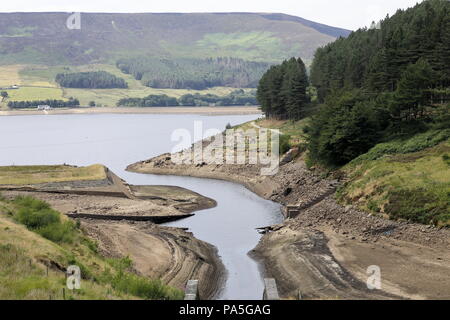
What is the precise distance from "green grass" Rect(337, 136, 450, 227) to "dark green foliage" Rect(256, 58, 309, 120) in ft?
175

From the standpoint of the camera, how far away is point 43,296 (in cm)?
Result: 2831

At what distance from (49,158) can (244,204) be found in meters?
70.3

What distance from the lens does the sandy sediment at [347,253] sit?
150ft

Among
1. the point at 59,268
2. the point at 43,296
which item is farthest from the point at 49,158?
the point at 43,296

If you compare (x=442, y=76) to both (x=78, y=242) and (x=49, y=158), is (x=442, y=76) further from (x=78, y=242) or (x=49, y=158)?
(x=49, y=158)

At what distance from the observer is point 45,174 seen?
300 ft

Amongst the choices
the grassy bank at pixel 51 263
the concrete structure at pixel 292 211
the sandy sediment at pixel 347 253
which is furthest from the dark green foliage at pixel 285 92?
the grassy bank at pixel 51 263

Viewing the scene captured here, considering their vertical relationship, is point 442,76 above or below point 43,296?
above

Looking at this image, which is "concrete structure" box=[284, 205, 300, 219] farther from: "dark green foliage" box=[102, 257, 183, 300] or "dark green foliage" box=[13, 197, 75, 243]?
"dark green foliage" box=[102, 257, 183, 300]

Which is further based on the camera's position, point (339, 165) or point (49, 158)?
point (49, 158)
